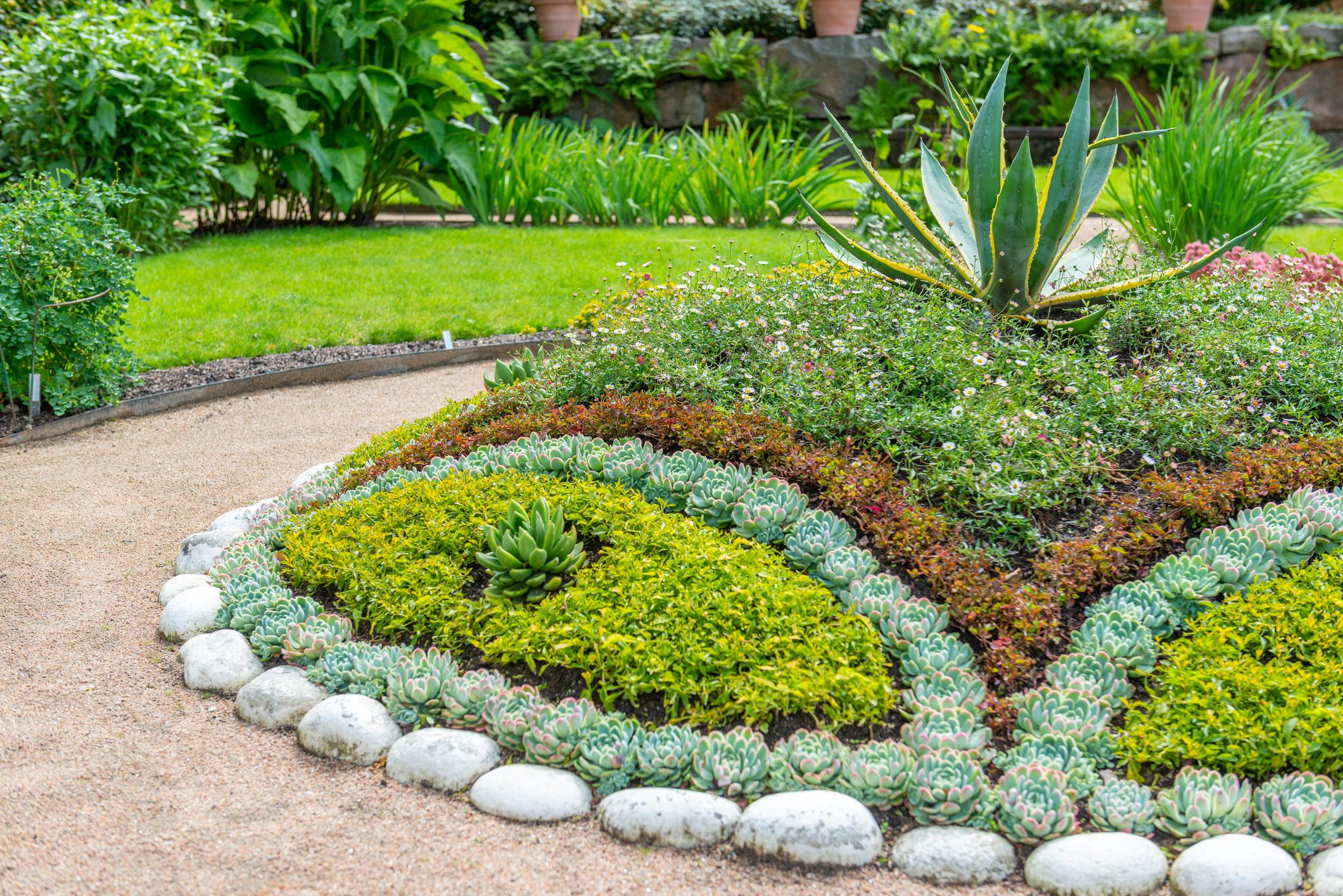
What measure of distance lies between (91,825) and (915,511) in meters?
2.12

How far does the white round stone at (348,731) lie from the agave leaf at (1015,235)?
8.49 feet

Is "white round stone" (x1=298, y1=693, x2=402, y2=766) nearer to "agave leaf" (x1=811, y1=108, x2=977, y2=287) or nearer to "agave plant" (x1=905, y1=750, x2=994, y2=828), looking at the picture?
"agave plant" (x1=905, y1=750, x2=994, y2=828)

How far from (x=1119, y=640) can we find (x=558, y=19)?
11.3 metres

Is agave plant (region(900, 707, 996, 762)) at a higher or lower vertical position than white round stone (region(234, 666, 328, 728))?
higher

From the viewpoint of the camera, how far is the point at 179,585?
3279 millimetres

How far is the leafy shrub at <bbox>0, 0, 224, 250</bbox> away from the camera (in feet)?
22.3

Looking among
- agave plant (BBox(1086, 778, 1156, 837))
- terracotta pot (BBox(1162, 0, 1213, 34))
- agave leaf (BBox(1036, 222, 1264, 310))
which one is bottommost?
agave plant (BBox(1086, 778, 1156, 837))

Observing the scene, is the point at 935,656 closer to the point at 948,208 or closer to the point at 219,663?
the point at 219,663

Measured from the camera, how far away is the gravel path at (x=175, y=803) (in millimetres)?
2105

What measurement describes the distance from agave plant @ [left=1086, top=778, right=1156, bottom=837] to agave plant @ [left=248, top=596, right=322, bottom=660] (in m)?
1.99

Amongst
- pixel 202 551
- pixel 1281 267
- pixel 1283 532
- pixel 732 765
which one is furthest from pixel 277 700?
pixel 1281 267

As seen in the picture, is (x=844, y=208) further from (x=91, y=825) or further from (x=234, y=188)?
(x=91, y=825)

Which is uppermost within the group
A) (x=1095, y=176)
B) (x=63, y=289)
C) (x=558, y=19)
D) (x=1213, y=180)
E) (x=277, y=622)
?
(x=558, y=19)

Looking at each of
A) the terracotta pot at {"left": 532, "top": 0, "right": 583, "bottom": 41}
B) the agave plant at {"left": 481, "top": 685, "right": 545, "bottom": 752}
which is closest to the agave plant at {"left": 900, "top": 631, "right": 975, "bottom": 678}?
the agave plant at {"left": 481, "top": 685, "right": 545, "bottom": 752}
